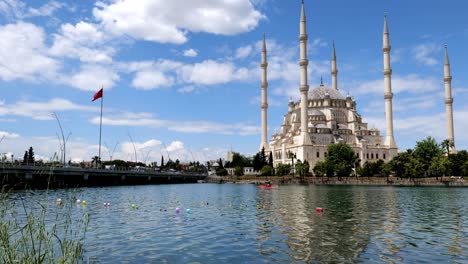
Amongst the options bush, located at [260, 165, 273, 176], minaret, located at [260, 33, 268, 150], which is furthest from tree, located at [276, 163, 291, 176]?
minaret, located at [260, 33, 268, 150]

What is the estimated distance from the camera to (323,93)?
159500 millimetres

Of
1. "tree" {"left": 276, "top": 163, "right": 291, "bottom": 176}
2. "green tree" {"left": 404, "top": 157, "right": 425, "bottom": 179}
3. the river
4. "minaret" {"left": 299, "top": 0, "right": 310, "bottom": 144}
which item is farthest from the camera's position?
"minaret" {"left": 299, "top": 0, "right": 310, "bottom": 144}

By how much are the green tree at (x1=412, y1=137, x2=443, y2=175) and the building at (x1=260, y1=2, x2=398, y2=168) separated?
3058 cm

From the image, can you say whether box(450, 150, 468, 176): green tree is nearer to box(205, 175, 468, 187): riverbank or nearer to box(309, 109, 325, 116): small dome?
box(205, 175, 468, 187): riverbank

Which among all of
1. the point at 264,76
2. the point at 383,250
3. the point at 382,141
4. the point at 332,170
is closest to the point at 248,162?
the point at 264,76

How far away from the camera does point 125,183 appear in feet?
348

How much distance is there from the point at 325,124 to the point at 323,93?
A: 16877 mm

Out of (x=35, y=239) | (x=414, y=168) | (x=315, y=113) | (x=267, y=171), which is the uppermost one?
(x=315, y=113)

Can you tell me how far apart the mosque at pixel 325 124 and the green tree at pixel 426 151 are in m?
30.6

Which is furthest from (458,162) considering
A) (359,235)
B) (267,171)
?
(359,235)

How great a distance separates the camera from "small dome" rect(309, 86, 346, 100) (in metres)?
159

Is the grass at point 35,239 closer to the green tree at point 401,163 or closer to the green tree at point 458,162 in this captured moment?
the green tree at point 401,163

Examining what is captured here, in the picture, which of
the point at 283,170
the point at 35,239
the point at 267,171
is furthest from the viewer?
the point at 267,171

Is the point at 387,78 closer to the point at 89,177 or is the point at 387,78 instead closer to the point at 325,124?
the point at 325,124
